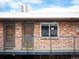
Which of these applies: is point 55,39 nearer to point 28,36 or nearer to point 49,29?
point 49,29

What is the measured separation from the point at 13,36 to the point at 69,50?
13.9ft

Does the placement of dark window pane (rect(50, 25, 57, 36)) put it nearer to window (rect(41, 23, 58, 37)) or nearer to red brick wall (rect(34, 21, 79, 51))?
window (rect(41, 23, 58, 37))

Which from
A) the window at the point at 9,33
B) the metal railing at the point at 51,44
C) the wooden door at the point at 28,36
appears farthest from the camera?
the window at the point at 9,33

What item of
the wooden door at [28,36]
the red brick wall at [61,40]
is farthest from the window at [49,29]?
the wooden door at [28,36]

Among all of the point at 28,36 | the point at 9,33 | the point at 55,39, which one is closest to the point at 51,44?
the point at 55,39

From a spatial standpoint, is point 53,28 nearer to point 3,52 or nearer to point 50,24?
point 50,24

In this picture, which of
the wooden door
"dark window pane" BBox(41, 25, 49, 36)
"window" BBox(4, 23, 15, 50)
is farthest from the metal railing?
"window" BBox(4, 23, 15, 50)

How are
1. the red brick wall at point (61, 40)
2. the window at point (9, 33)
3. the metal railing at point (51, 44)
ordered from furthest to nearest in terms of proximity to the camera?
the window at point (9, 33)
the red brick wall at point (61, 40)
the metal railing at point (51, 44)

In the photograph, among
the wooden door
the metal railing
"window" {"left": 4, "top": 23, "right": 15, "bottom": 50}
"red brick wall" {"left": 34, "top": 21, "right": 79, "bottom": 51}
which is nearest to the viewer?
the metal railing

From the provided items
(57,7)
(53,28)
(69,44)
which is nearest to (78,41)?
(69,44)

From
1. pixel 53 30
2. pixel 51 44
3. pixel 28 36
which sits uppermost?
pixel 53 30

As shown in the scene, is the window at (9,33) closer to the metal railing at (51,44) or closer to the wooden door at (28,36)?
the metal railing at (51,44)

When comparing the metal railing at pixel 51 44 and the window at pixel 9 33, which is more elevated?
the window at pixel 9 33

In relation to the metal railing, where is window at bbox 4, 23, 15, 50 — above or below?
above
